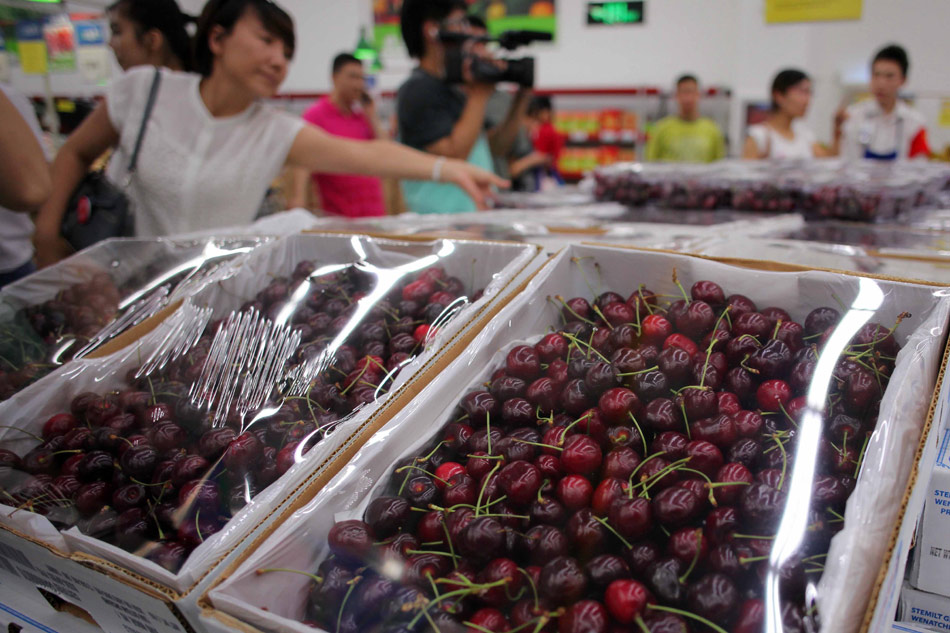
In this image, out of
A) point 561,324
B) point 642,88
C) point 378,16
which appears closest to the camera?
point 561,324

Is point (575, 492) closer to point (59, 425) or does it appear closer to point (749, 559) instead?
point (749, 559)

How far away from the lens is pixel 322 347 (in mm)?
1138

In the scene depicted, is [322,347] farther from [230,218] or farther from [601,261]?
[230,218]

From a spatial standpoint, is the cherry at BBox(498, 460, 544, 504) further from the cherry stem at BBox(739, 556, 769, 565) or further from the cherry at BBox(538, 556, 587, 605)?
the cherry stem at BBox(739, 556, 769, 565)

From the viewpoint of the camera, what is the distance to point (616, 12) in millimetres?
7734

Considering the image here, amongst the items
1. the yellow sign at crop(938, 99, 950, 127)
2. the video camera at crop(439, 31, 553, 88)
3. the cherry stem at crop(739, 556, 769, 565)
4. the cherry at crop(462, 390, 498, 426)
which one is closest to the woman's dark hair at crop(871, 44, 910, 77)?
the yellow sign at crop(938, 99, 950, 127)

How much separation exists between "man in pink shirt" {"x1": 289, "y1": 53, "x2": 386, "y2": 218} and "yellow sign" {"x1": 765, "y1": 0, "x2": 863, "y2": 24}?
324cm

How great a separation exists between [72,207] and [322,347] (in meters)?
1.36

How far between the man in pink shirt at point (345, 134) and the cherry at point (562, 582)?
8.96ft

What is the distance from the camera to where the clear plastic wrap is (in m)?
1.30

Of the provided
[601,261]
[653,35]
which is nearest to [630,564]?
[601,261]

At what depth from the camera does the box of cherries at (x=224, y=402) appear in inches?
33.4

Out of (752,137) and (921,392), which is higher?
(752,137)

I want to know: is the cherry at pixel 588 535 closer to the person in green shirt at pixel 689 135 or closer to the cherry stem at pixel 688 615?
the cherry stem at pixel 688 615
